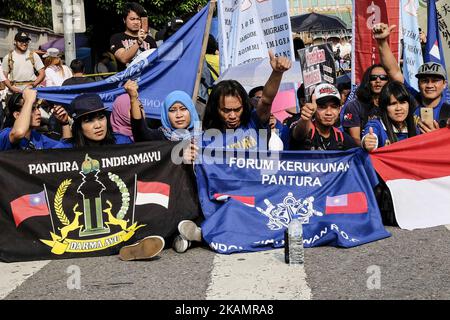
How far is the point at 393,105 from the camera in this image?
802 cm

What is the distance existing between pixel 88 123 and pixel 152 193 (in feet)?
2.96

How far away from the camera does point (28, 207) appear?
716 centimetres

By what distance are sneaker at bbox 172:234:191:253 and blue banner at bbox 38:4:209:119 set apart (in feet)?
10.9

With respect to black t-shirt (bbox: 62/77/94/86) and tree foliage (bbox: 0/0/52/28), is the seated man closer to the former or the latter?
black t-shirt (bbox: 62/77/94/86)

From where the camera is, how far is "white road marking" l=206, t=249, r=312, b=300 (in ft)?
17.7

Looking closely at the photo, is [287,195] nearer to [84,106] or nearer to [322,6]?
[84,106]

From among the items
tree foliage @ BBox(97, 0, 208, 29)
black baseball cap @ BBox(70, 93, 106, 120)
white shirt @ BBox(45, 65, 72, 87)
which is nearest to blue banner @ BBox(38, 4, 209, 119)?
black baseball cap @ BBox(70, 93, 106, 120)

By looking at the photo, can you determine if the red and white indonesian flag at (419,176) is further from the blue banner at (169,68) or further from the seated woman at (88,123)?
the blue banner at (169,68)

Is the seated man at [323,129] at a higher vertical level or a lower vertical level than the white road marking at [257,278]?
higher

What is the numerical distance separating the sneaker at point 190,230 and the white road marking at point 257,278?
376mm

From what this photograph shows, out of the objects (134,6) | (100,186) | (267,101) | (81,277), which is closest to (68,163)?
(100,186)

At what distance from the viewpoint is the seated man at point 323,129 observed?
305 inches

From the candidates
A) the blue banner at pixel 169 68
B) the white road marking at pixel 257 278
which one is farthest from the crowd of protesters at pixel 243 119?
the blue banner at pixel 169 68

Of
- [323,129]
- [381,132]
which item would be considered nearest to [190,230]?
[323,129]
